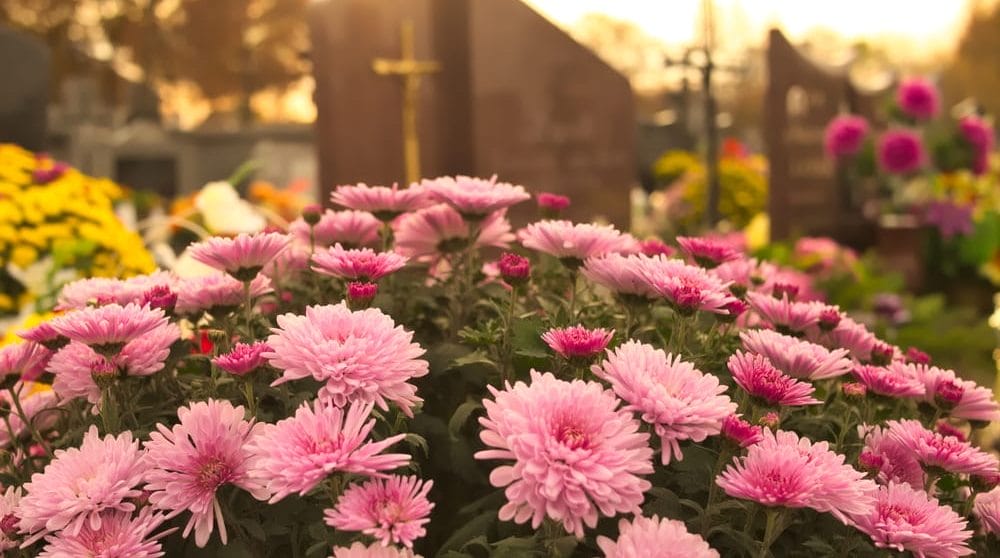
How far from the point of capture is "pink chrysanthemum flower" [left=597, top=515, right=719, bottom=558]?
684 mm

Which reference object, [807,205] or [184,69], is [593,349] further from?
[184,69]

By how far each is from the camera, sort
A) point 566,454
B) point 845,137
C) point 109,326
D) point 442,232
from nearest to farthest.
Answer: point 566,454, point 109,326, point 442,232, point 845,137

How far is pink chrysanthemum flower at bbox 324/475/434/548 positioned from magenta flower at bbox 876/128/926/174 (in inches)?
196

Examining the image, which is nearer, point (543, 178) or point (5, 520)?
point (5, 520)

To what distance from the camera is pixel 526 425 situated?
69 cm

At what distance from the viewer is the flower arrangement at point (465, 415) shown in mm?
713

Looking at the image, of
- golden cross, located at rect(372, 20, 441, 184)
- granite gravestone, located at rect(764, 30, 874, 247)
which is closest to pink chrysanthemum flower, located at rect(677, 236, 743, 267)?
golden cross, located at rect(372, 20, 441, 184)

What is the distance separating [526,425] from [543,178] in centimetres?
354

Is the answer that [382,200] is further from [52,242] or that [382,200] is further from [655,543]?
[52,242]

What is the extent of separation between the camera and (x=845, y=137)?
496 centimetres

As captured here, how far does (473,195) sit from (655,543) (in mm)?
538

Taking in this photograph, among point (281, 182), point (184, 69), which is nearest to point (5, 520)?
point (281, 182)

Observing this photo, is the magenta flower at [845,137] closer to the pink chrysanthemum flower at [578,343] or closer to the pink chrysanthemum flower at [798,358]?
the pink chrysanthemum flower at [798,358]

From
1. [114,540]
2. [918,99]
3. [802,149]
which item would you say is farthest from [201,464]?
[918,99]
